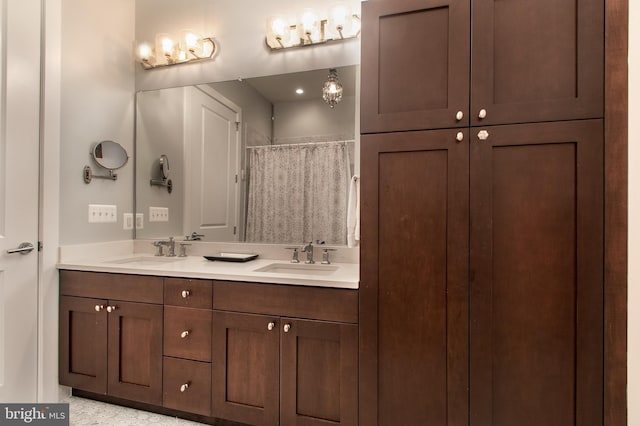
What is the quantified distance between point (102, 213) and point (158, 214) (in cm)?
34

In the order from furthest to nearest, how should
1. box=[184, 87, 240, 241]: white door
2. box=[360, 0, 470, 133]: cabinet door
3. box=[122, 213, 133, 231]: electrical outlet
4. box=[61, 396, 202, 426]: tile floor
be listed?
box=[122, 213, 133, 231]: electrical outlet < box=[184, 87, 240, 241]: white door < box=[61, 396, 202, 426]: tile floor < box=[360, 0, 470, 133]: cabinet door

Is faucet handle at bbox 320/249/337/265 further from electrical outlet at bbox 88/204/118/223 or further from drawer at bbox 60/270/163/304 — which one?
electrical outlet at bbox 88/204/118/223

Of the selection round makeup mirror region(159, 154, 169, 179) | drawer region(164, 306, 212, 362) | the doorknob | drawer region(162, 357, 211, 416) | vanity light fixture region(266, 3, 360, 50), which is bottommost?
drawer region(162, 357, 211, 416)

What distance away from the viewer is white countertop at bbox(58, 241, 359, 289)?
145cm

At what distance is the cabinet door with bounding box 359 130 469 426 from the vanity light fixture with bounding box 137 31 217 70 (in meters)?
1.54

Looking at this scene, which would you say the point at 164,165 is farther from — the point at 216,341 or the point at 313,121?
the point at 216,341

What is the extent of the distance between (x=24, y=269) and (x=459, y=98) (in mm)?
2338

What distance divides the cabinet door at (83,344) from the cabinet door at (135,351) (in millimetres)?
58

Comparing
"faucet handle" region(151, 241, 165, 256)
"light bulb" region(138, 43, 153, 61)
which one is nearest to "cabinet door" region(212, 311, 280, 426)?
"faucet handle" region(151, 241, 165, 256)

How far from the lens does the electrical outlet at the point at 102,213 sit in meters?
2.08

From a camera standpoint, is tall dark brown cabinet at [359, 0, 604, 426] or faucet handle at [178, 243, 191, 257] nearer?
tall dark brown cabinet at [359, 0, 604, 426]

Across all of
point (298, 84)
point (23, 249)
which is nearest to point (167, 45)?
point (298, 84)

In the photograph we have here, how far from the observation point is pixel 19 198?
1.70m

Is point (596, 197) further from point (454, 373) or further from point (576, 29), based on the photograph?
point (454, 373)
